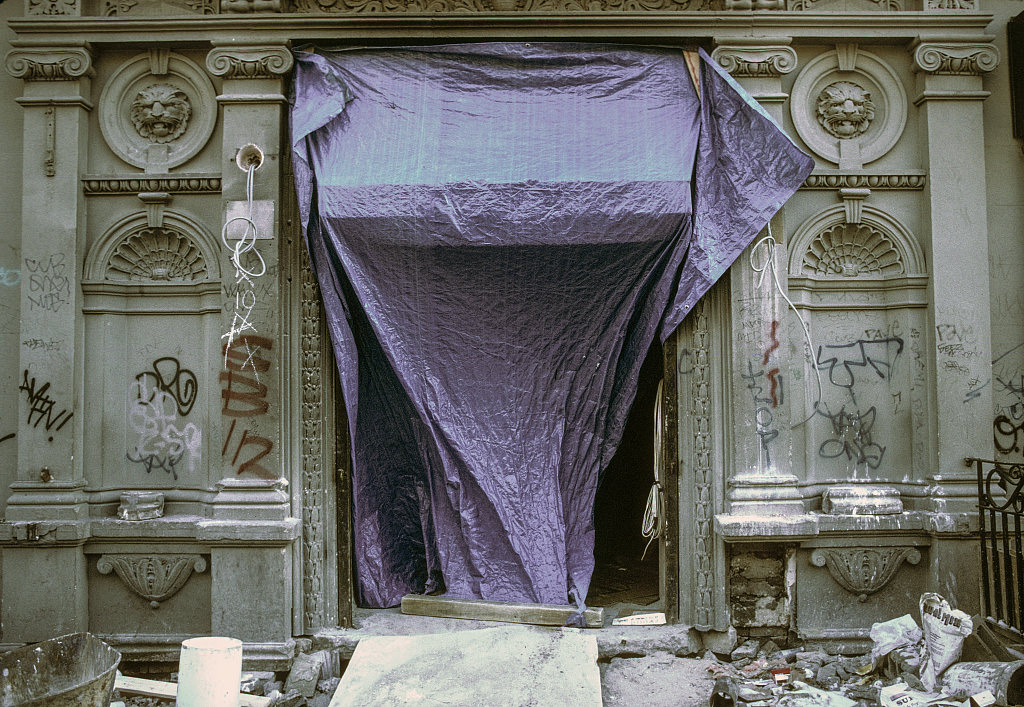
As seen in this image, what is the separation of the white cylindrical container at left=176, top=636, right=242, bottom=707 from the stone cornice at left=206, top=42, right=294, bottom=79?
3.76 m

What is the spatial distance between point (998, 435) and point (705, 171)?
9.21 ft

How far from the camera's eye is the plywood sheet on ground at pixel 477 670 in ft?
14.8

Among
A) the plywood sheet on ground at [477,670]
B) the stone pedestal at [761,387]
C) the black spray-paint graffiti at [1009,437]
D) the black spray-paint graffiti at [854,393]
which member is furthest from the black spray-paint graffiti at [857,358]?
the plywood sheet on ground at [477,670]

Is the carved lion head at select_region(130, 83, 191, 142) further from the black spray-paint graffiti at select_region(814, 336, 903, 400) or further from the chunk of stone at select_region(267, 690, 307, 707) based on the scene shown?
the black spray-paint graffiti at select_region(814, 336, 903, 400)

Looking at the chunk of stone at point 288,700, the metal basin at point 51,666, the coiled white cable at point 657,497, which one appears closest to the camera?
the metal basin at point 51,666

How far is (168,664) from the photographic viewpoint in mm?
5414

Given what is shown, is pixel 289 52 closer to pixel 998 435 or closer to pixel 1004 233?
pixel 1004 233

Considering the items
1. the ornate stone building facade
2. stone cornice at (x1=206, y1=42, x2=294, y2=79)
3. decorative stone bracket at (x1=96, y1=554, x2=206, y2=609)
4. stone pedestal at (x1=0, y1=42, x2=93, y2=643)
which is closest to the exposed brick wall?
the ornate stone building facade

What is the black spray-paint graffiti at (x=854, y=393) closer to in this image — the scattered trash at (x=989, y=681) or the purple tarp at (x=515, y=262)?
the purple tarp at (x=515, y=262)

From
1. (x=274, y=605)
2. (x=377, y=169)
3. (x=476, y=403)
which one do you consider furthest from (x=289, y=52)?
(x=274, y=605)

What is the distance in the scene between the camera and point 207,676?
13.5 ft

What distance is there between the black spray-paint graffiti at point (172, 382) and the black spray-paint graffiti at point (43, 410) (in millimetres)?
522

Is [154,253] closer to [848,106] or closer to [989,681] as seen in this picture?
[848,106]

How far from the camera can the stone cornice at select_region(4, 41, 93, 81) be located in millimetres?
5527
